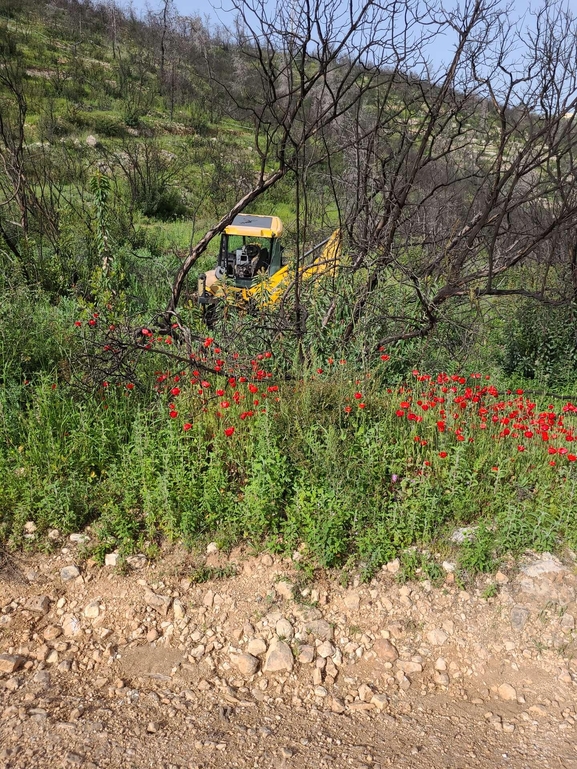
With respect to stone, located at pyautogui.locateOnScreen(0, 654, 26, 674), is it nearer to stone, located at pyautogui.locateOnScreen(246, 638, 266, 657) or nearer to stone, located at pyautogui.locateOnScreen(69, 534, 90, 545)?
stone, located at pyautogui.locateOnScreen(69, 534, 90, 545)

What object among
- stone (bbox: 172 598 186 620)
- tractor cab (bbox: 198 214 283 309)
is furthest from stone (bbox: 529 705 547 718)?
tractor cab (bbox: 198 214 283 309)

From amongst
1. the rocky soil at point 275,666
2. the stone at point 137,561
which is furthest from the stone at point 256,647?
the stone at point 137,561

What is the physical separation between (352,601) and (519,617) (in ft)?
2.64

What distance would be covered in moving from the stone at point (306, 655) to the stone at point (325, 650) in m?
0.03

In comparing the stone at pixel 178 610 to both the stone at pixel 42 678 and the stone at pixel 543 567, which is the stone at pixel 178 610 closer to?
the stone at pixel 42 678

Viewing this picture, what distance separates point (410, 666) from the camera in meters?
2.66

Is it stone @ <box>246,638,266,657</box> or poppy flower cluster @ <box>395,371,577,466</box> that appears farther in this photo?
poppy flower cluster @ <box>395,371,577,466</box>

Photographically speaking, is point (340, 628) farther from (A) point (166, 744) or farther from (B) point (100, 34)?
(B) point (100, 34)

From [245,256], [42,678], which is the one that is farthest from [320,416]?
[245,256]

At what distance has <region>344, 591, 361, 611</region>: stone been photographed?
2928 mm

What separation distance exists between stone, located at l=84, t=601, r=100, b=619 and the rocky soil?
11 millimetres

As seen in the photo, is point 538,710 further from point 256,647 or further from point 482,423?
point 482,423

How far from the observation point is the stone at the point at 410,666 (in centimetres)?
265

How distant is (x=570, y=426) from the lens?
4141mm
